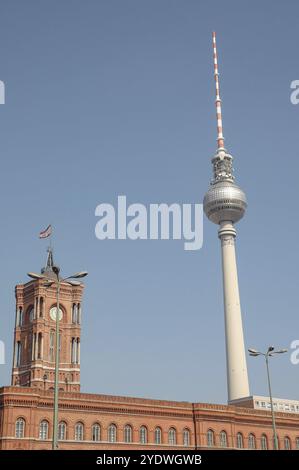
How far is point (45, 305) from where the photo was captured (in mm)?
86688

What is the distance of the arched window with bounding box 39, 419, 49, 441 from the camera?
190ft

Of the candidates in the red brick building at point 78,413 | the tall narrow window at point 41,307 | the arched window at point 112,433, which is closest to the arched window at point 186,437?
the red brick building at point 78,413

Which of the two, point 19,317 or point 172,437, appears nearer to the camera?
point 172,437

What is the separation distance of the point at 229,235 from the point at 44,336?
162ft

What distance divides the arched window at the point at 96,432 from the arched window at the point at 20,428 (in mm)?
7301

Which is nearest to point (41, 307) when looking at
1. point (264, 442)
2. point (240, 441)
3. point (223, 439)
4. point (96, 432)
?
point (96, 432)

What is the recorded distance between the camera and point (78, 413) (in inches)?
2377

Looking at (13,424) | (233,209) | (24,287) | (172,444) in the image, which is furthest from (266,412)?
(233,209)

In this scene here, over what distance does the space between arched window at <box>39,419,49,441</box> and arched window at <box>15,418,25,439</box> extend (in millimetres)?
1793

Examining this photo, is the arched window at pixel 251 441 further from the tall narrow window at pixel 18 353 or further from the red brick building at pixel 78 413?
the tall narrow window at pixel 18 353

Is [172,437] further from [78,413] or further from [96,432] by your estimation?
[78,413]

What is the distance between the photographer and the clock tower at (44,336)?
84.8m
